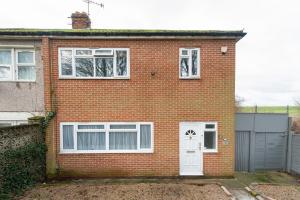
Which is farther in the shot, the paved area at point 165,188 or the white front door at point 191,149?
the white front door at point 191,149

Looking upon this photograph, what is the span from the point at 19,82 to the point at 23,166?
328cm

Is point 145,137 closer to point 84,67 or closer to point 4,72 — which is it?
point 84,67

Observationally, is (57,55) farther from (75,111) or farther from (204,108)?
(204,108)

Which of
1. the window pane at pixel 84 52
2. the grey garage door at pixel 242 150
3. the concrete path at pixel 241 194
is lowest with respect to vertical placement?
the concrete path at pixel 241 194

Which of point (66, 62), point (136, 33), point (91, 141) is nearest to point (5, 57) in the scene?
point (66, 62)

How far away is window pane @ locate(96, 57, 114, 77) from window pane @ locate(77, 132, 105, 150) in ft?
7.78

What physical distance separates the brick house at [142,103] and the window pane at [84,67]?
38 mm

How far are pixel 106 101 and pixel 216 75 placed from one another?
447 centimetres

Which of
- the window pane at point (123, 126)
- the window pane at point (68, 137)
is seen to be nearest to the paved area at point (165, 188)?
the window pane at point (68, 137)

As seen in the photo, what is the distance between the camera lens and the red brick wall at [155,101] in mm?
8289

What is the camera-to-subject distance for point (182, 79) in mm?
8367

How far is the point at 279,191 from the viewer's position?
707 centimetres

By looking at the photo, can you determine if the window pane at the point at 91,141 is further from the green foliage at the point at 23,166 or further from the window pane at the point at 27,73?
the window pane at the point at 27,73

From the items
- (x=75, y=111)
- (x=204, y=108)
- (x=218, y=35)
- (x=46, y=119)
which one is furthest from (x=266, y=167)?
(x=46, y=119)
